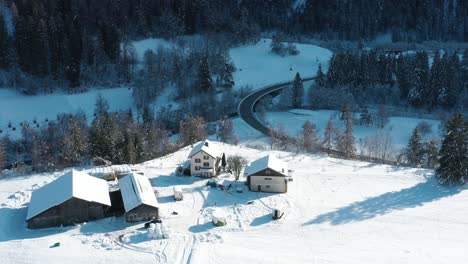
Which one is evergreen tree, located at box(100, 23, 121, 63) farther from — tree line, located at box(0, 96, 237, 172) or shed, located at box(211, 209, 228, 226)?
shed, located at box(211, 209, 228, 226)

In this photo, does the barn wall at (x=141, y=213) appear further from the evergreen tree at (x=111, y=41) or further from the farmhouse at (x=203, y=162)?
the evergreen tree at (x=111, y=41)

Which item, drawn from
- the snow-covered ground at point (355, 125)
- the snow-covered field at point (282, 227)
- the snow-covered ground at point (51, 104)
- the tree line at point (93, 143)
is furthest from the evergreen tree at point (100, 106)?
the snow-covered field at point (282, 227)

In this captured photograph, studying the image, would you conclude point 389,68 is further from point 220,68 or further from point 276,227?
point 276,227

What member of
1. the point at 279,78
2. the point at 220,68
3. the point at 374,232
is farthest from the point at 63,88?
the point at 374,232

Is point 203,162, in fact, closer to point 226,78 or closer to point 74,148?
point 74,148

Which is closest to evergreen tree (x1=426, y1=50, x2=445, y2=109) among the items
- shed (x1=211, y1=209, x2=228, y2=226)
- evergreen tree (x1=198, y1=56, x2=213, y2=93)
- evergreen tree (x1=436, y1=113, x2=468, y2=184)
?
evergreen tree (x1=436, y1=113, x2=468, y2=184)

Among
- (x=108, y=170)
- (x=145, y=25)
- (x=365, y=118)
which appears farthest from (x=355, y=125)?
(x=145, y=25)
